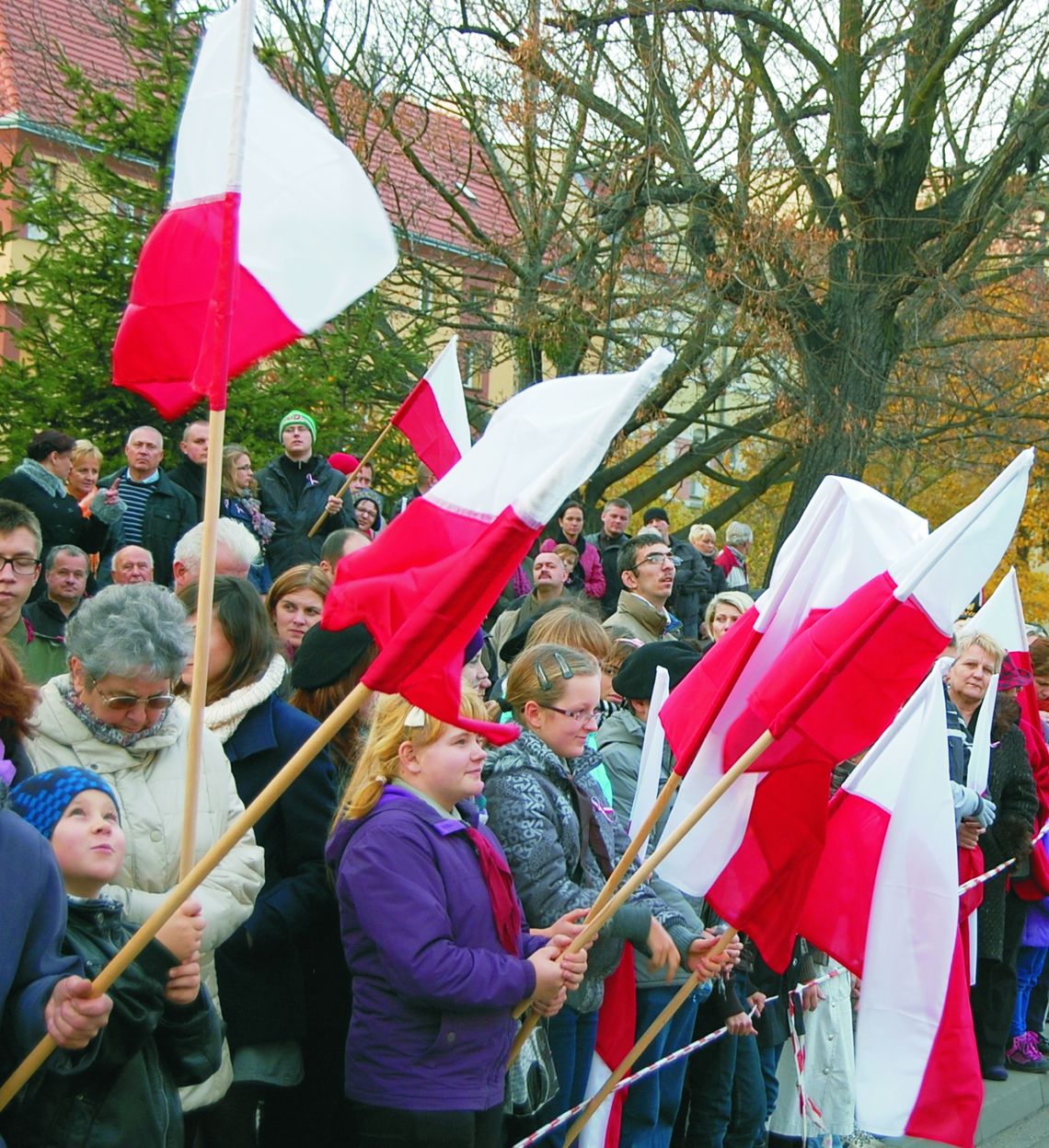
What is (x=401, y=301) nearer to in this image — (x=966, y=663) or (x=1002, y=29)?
(x=1002, y=29)

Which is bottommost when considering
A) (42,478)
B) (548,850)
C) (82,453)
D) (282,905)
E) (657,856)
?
(282,905)

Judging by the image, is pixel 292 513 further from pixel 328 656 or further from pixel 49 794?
pixel 49 794

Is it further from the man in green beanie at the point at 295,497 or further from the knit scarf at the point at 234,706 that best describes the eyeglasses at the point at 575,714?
the man in green beanie at the point at 295,497

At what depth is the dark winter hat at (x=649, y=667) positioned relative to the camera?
571 centimetres

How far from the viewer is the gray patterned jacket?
180 inches

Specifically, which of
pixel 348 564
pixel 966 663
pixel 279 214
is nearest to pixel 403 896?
pixel 348 564

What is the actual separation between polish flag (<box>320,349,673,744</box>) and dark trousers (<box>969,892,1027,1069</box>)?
5569mm

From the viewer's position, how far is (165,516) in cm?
852

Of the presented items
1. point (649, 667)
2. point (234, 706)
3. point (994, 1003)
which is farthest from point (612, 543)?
point (234, 706)

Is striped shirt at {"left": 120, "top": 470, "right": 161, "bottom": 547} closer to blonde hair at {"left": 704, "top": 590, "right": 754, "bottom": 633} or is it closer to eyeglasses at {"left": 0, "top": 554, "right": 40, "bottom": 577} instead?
blonde hair at {"left": 704, "top": 590, "right": 754, "bottom": 633}

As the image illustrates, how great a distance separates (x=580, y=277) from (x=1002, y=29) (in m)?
4.71

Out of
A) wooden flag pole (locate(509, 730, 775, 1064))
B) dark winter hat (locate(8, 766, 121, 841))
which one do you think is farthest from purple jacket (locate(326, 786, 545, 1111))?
dark winter hat (locate(8, 766, 121, 841))

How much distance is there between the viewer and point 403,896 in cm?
394

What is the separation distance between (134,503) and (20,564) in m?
3.28
